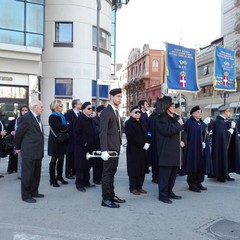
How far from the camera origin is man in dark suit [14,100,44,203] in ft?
22.9

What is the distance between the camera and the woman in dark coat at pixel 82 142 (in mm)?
7863

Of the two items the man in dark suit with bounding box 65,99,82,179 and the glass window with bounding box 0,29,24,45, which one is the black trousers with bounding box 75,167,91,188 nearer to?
the man in dark suit with bounding box 65,99,82,179

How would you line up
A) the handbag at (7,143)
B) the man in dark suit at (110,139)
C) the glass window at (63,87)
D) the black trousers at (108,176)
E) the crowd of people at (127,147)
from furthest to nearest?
1. the glass window at (63,87)
2. the handbag at (7,143)
3. the crowd of people at (127,147)
4. the black trousers at (108,176)
5. the man in dark suit at (110,139)

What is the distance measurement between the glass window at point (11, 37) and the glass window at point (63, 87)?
3981 millimetres

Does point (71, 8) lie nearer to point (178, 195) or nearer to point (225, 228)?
point (178, 195)

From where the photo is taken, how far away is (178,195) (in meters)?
7.57

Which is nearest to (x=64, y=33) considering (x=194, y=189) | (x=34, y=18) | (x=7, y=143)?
(x=34, y=18)

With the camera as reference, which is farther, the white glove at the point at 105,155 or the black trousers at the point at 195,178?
the black trousers at the point at 195,178

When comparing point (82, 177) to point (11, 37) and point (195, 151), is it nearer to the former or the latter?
point (195, 151)

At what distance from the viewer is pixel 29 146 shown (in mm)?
6996

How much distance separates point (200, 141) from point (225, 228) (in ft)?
9.32

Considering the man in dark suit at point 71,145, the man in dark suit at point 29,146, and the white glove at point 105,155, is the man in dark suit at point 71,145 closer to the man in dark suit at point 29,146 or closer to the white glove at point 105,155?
the man in dark suit at point 29,146

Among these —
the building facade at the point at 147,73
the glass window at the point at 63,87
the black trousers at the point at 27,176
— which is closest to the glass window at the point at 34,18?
the glass window at the point at 63,87

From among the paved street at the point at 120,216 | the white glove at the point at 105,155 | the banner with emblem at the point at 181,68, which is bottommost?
the paved street at the point at 120,216
